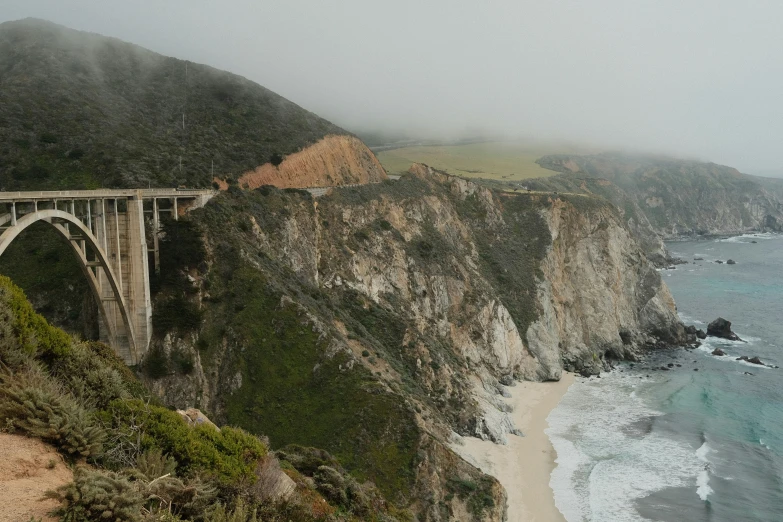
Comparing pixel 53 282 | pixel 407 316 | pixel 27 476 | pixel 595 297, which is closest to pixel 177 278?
pixel 53 282

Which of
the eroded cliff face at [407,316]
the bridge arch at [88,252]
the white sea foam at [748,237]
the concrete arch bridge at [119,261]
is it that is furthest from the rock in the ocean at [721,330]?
the white sea foam at [748,237]

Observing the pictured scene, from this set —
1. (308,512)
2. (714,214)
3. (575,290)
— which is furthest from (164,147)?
(714,214)

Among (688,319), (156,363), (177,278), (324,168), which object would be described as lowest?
(688,319)

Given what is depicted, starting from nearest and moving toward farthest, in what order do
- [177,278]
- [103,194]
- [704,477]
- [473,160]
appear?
1. [103,194]
2. [177,278]
3. [704,477]
4. [473,160]

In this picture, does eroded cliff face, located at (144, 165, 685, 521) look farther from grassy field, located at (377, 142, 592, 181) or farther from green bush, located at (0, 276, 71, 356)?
grassy field, located at (377, 142, 592, 181)

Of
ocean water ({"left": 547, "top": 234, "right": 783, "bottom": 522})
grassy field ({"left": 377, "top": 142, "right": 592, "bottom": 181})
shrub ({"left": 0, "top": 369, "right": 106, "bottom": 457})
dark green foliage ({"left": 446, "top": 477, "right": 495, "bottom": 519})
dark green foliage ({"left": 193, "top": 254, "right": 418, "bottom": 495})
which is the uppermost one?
grassy field ({"left": 377, "top": 142, "right": 592, "bottom": 181})

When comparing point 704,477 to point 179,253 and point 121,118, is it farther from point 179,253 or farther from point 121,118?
point 121,118

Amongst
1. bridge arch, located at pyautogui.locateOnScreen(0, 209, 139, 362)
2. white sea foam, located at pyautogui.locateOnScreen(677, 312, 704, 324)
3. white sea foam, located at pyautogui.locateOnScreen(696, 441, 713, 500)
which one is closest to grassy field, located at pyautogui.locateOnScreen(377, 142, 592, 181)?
white sea foam, located at pyautogui.locateOnScreen(677, 312, 704, 324)

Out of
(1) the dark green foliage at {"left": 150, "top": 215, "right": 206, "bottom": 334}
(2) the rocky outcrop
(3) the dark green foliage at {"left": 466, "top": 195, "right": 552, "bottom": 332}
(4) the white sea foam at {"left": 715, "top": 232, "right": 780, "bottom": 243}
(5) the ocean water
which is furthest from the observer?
(4) the white sea foam at {"left": 715, "top": 232, "right": 780, "bottom": 243}
